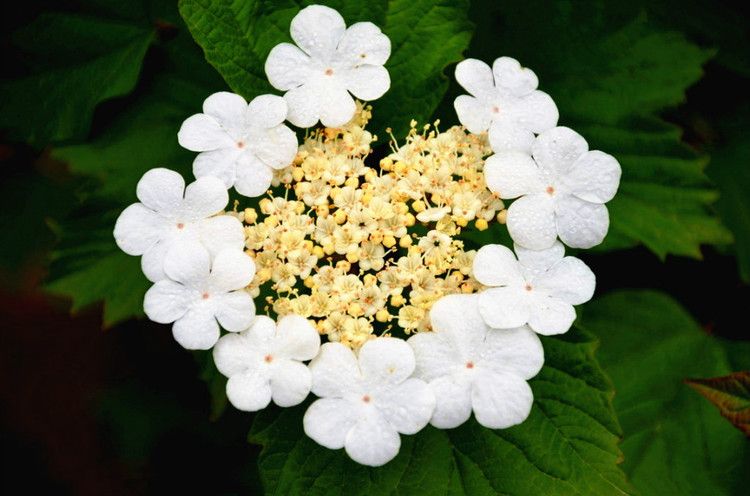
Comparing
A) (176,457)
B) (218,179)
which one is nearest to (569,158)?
(218,179)

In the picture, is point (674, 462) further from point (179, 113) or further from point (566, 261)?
point (179, 113)

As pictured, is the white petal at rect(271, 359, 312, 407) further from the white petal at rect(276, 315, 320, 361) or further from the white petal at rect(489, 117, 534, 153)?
the white petal at rect(489, 117, 534, 153)

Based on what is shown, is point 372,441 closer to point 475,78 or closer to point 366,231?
point 366,231

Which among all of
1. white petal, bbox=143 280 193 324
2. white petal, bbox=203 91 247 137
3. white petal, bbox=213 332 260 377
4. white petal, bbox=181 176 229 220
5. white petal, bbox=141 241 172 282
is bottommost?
white petal, bbox=213 332 260 377

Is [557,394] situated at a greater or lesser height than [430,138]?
lesser

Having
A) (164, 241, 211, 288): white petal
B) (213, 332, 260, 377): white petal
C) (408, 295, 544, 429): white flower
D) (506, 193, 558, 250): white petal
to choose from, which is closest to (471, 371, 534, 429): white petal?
(408, 295, 544, 429): white flower

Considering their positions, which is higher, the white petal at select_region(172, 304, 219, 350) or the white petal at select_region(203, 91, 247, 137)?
the white petal at select_region(203, 91, 247, 137)
